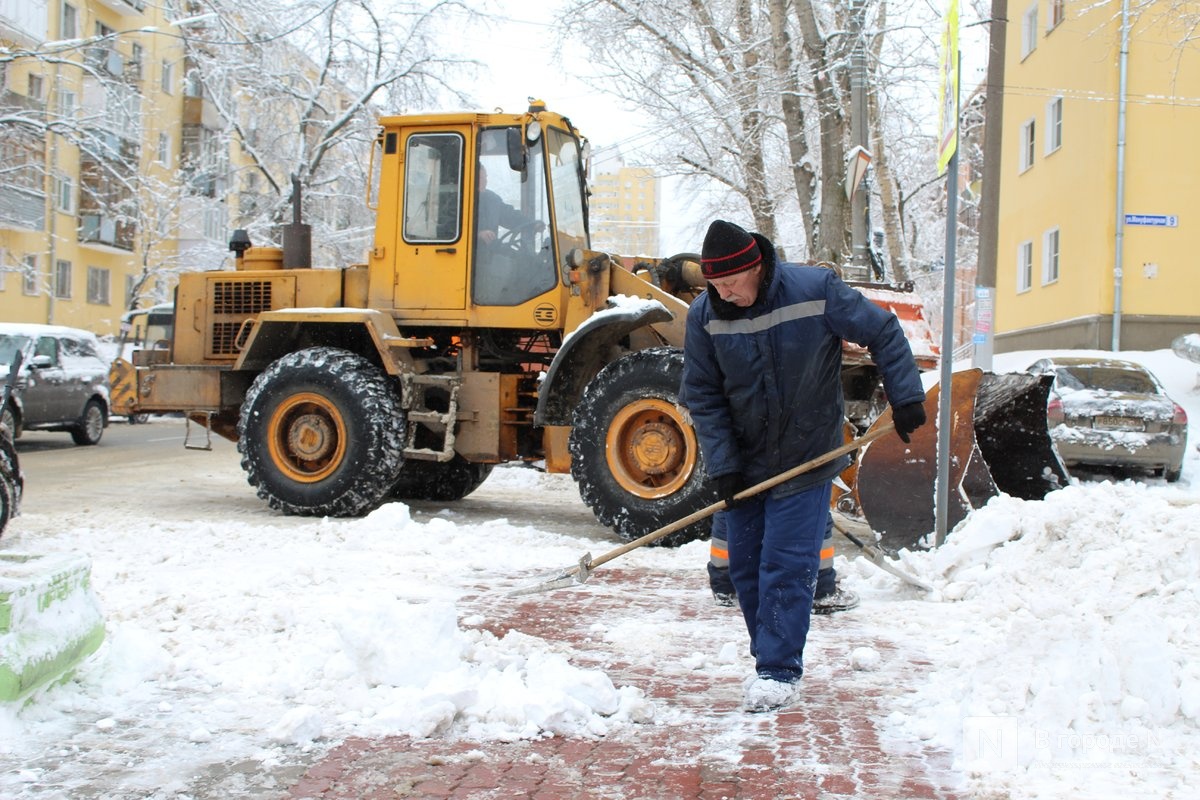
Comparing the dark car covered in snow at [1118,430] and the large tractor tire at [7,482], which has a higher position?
the dark car covered in snow at [1118,430]

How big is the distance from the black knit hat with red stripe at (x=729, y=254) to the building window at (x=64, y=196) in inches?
1271

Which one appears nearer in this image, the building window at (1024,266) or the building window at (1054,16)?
the building window at (1054,16)

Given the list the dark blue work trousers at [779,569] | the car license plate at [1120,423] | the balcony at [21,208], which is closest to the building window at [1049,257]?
the car license plate at [1120,423]

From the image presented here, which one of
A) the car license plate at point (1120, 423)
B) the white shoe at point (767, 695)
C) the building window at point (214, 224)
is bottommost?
the white shoe at point (767, 695)

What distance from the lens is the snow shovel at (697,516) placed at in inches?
165

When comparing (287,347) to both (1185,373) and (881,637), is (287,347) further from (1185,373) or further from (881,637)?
(1185,373)

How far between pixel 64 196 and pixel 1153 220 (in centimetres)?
2853

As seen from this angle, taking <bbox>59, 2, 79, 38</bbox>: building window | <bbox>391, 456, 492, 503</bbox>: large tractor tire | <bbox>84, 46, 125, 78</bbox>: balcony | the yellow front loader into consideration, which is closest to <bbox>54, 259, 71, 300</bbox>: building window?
<bbox>84, 46, 125, 78</bbox>: balcony

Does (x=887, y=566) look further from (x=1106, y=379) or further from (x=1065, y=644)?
(x=1106, y=379)

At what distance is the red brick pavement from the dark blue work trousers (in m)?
0.20

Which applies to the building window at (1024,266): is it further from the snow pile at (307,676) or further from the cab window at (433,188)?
the snow pile at (307,676)

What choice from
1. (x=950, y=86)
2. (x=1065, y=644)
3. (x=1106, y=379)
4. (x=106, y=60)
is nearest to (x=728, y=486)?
(x=1065, y=644)

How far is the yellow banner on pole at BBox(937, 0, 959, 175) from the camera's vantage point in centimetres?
555

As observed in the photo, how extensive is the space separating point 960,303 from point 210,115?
3075cm
